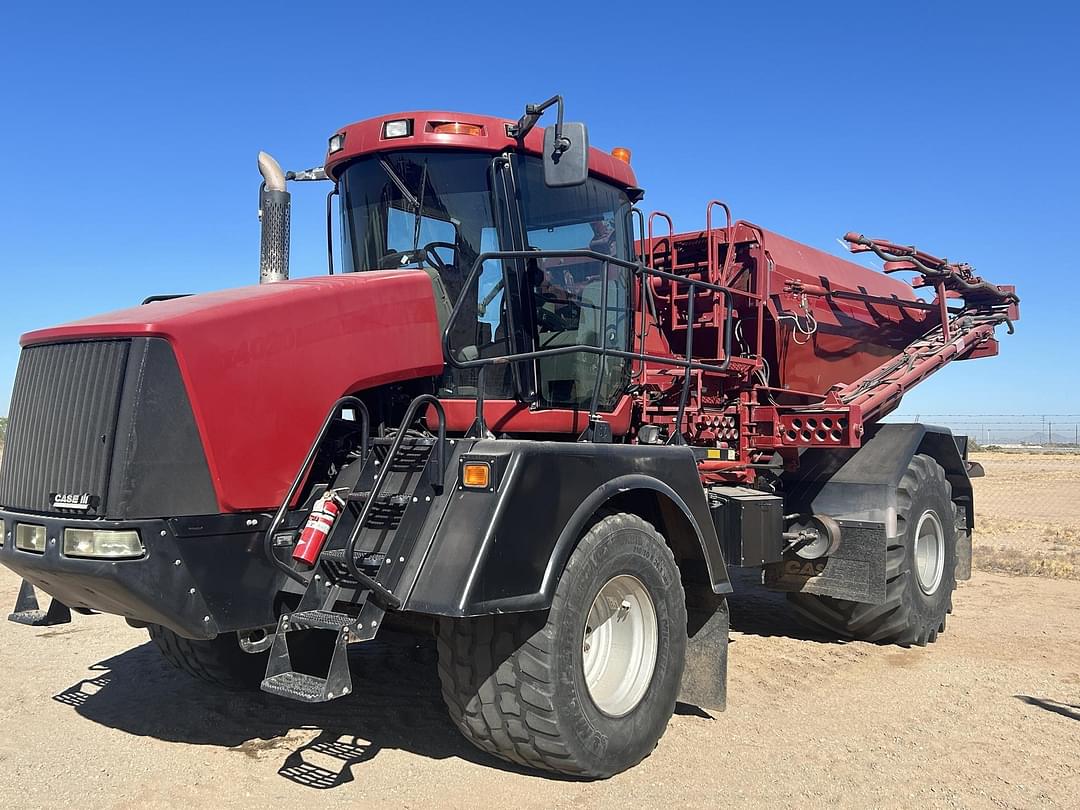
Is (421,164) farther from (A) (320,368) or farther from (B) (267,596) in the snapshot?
(B) (267,596)

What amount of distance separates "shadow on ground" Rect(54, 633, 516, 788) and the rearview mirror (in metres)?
2.67

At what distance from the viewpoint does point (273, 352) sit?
3854 mm

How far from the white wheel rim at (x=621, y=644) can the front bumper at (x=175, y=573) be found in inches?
58.6

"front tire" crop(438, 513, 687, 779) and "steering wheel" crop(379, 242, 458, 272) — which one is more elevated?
"steering wheel" crop(379, 242, 458, 272)

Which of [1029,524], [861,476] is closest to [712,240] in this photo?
[861,476]

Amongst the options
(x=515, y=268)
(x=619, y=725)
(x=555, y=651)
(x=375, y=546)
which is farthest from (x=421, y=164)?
(x=619, y=725)

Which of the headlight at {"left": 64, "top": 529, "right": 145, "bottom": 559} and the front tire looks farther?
the front tire

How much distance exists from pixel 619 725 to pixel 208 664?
236 centimetres

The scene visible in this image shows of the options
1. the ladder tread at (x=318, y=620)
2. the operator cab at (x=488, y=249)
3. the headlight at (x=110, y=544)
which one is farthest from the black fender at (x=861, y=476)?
the headlight at (x=110, y=544)

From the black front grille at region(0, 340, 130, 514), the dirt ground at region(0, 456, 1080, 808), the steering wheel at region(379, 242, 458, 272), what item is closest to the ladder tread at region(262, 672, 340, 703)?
the dirt ground at region(0, 456, 1080, 808)

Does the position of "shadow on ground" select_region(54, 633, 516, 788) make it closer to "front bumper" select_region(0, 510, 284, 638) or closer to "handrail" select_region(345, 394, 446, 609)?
"front bumper" select_region(0, 510, 284, 638)

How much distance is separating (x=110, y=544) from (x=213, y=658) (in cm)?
184

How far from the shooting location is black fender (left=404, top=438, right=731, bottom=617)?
3594 mm

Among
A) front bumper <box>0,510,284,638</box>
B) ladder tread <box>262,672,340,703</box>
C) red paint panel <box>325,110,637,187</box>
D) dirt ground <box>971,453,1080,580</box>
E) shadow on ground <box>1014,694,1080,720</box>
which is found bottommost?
dirt ground <box>971,453,1080,580</box>
